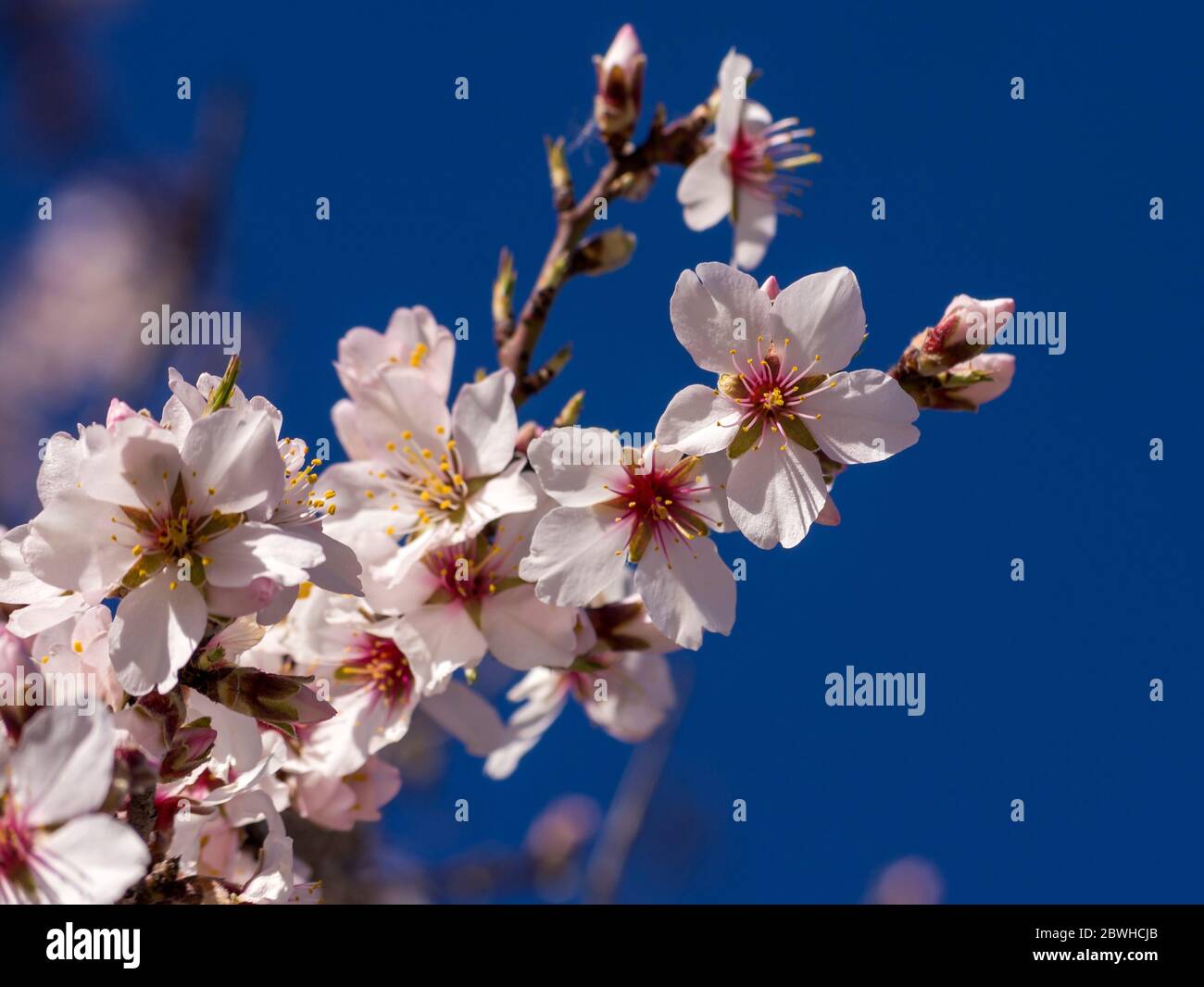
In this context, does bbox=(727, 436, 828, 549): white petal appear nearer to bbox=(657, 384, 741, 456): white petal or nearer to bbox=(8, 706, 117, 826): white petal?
bbox=(657, 384, 741, 456): white petal

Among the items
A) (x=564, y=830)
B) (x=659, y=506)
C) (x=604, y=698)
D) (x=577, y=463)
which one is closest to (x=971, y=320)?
(x=659, y=506)

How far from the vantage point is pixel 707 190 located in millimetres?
2863

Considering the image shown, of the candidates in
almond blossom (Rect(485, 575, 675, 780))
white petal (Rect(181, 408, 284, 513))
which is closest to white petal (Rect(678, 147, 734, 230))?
almond blossom (Rect(485, 575, 675, 780))

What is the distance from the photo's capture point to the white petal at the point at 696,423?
1788mm

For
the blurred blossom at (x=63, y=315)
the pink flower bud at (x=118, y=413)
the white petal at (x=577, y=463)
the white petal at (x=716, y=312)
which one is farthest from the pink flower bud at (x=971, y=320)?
the blurred blossom at (x=63, y=315)

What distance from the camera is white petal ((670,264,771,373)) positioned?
1.85 meters

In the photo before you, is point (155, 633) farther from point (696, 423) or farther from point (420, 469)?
point (696, 423)

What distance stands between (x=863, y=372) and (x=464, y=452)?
75 cm

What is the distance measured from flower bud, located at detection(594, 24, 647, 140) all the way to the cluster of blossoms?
79 cm

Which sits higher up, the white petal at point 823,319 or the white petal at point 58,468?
the white petal at point 823,319

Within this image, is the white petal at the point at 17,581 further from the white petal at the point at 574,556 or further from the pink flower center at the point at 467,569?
the white petal at the point at 574,556

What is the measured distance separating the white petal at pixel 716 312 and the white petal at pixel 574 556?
13.2 inches
